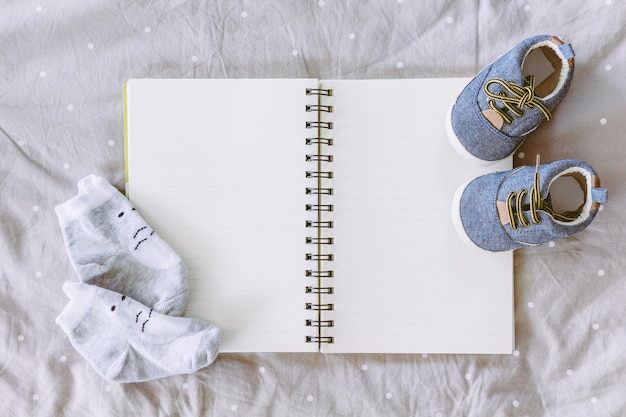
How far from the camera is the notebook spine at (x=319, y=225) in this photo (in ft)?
2.74

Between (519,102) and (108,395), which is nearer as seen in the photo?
(519,102)

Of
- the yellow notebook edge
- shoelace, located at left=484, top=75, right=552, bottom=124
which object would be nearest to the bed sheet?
the yellow notebook edge

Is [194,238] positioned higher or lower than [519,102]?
lower

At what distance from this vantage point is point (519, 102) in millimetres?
735

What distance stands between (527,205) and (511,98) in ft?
0.48

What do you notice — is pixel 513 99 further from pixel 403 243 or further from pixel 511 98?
pixel 403 243

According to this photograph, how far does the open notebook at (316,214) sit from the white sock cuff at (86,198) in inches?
1.4

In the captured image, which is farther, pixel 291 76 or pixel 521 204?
pixel 291 76

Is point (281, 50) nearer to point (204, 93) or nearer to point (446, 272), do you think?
point (204, 93)

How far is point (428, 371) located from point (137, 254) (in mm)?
479

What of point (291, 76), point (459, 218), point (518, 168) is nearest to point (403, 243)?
point (459, 218)

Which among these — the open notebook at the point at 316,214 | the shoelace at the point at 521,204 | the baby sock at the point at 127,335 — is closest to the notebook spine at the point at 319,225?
the open notebook at the point at 316,214

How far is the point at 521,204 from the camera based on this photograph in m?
0.73

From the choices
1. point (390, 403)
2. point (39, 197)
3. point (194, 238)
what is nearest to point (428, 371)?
point (390, 403)
